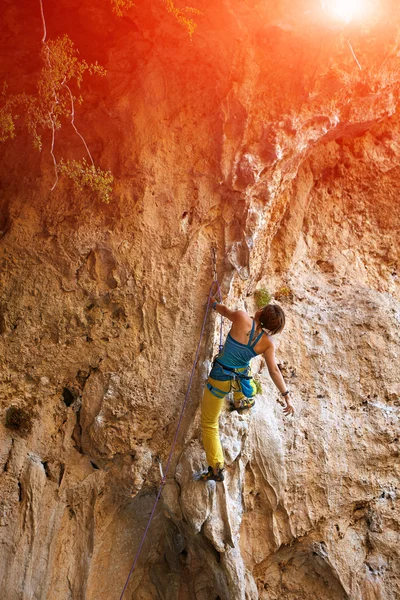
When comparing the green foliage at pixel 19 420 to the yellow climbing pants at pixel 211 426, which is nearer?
the yellow climbing pants at pixel 211 426

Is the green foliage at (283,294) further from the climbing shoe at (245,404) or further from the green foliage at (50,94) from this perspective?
the green foliage at (50,94)

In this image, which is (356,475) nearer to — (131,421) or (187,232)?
(131,421)

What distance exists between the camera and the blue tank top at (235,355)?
5.68 metres

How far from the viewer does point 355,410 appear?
6918 mm

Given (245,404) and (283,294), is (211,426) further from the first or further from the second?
(283,294)

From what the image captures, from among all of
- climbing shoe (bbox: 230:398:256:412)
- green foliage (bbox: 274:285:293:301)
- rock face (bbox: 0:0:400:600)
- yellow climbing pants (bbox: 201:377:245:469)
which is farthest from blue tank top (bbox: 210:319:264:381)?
green foliage (bbox: 274:285:293:301)

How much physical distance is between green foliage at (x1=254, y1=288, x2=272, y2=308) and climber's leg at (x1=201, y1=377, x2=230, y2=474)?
1.56m

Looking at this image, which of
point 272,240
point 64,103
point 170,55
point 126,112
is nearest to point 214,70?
point 170,55

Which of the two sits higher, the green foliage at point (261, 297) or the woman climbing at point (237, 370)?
the green foliage at point (261, 297)

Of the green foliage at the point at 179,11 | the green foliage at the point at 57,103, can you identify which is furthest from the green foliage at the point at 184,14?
the green foliage at the point at 57,103

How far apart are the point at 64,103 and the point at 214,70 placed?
1.69m

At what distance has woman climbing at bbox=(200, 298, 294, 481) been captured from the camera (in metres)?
5.61

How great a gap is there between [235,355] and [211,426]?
2.60 ft

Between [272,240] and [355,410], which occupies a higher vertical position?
[272,240]
